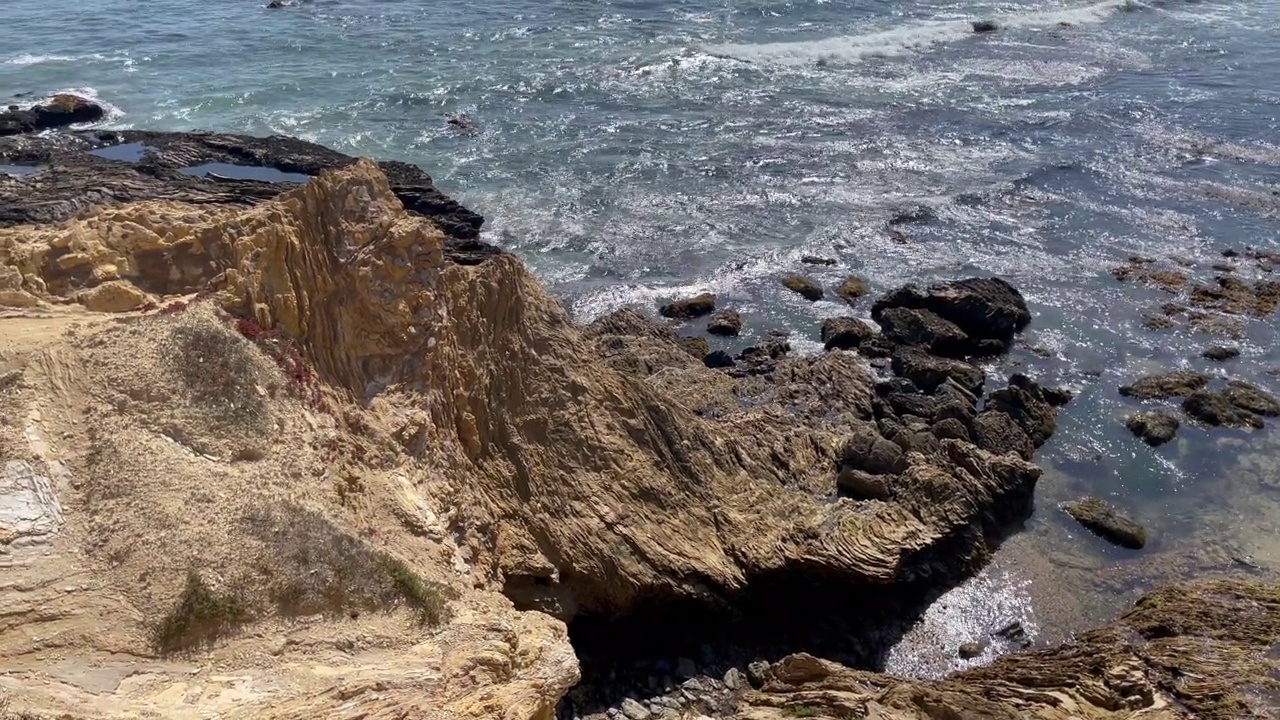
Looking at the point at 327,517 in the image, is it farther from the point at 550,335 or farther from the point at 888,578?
the point at 888,578

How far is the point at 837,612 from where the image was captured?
16.7 m

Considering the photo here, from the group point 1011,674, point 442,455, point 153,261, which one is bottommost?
point 1011,674

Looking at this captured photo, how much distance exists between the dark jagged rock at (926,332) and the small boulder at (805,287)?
104 inches

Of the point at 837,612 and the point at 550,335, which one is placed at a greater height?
the point at 550,335

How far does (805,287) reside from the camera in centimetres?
2853

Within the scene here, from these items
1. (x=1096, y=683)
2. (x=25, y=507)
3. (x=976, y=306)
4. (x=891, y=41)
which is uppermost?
(x=891, y=41)

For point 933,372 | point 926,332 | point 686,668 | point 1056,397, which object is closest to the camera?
point 686,668

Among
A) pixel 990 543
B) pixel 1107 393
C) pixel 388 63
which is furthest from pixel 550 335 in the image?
pixel 388 63

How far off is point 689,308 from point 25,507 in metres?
19.5

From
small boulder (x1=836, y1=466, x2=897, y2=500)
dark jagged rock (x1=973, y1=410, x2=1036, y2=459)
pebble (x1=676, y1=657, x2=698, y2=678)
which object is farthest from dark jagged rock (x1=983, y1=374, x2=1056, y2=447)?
pebble (x1=676, y1=657, x2=698, y2=678)

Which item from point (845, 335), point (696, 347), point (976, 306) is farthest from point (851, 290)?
point (696, 347)

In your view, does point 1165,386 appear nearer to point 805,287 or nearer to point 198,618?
point 805,287

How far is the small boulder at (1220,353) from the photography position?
84.1 ft

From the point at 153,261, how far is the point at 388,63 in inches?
1458
